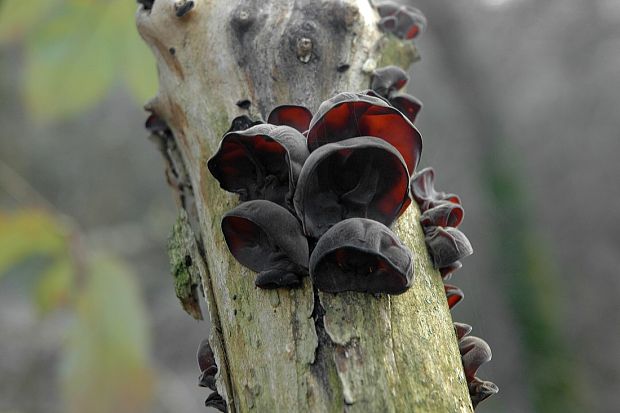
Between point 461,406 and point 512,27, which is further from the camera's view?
point 512,27

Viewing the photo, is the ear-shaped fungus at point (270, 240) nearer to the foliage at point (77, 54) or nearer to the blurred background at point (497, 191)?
the foliage at point (77, 54)

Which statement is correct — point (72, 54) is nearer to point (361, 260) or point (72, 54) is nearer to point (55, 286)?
point (55, 286)

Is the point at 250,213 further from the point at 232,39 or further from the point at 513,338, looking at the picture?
the point at 513,338

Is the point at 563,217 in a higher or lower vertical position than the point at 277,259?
higher

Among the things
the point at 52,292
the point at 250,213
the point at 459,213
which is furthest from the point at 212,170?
the point at 52,292

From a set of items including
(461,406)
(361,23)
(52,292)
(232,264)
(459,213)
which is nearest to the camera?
(461,406)

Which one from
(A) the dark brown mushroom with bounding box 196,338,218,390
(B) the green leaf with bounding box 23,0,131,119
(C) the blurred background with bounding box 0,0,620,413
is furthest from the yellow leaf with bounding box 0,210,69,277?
(C) the blurred background with bounding box 0,0,620,413

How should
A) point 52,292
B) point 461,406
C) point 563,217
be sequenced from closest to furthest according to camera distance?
point 461,406 → point 52,292 → point 563,217
